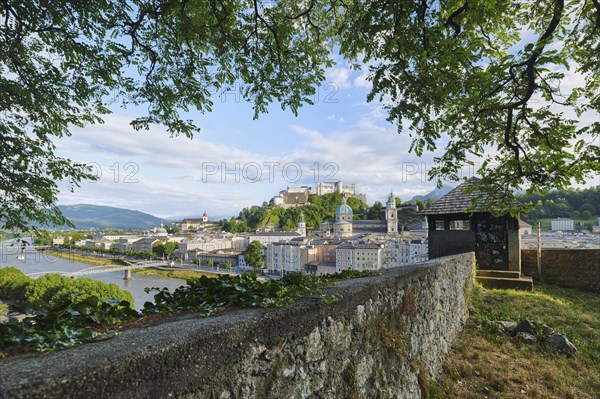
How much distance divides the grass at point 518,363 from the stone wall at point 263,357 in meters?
0.97

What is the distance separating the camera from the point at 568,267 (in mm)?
11648

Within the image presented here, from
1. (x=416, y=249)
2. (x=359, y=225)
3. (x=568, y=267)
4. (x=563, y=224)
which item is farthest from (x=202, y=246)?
(x=568, y=267)

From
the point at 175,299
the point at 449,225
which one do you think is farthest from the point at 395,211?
the point at 175,299

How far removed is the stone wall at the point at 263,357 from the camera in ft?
3.22

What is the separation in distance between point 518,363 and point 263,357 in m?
5.04

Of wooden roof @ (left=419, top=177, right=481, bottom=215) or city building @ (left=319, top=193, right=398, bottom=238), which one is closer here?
wooden roof @ (left=419, top=177, right=481, bottom=215)

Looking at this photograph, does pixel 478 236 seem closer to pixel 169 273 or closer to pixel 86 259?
pixel 169 273

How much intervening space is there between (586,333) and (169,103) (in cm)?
938

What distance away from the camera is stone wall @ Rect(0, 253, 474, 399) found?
981 millimetres

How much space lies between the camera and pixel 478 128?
5785mm

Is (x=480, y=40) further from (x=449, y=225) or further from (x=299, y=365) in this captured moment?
(x=449, y=225)

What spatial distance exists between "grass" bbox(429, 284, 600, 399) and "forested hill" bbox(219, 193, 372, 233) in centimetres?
8337

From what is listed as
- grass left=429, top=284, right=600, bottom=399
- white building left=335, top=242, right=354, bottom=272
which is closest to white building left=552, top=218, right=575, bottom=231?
white building left=335, top=242, right=354, bottom=272

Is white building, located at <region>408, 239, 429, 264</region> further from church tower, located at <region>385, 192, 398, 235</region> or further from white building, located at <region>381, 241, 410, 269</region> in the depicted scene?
church tower, located at <region>385, 192, 398, 235</region>
